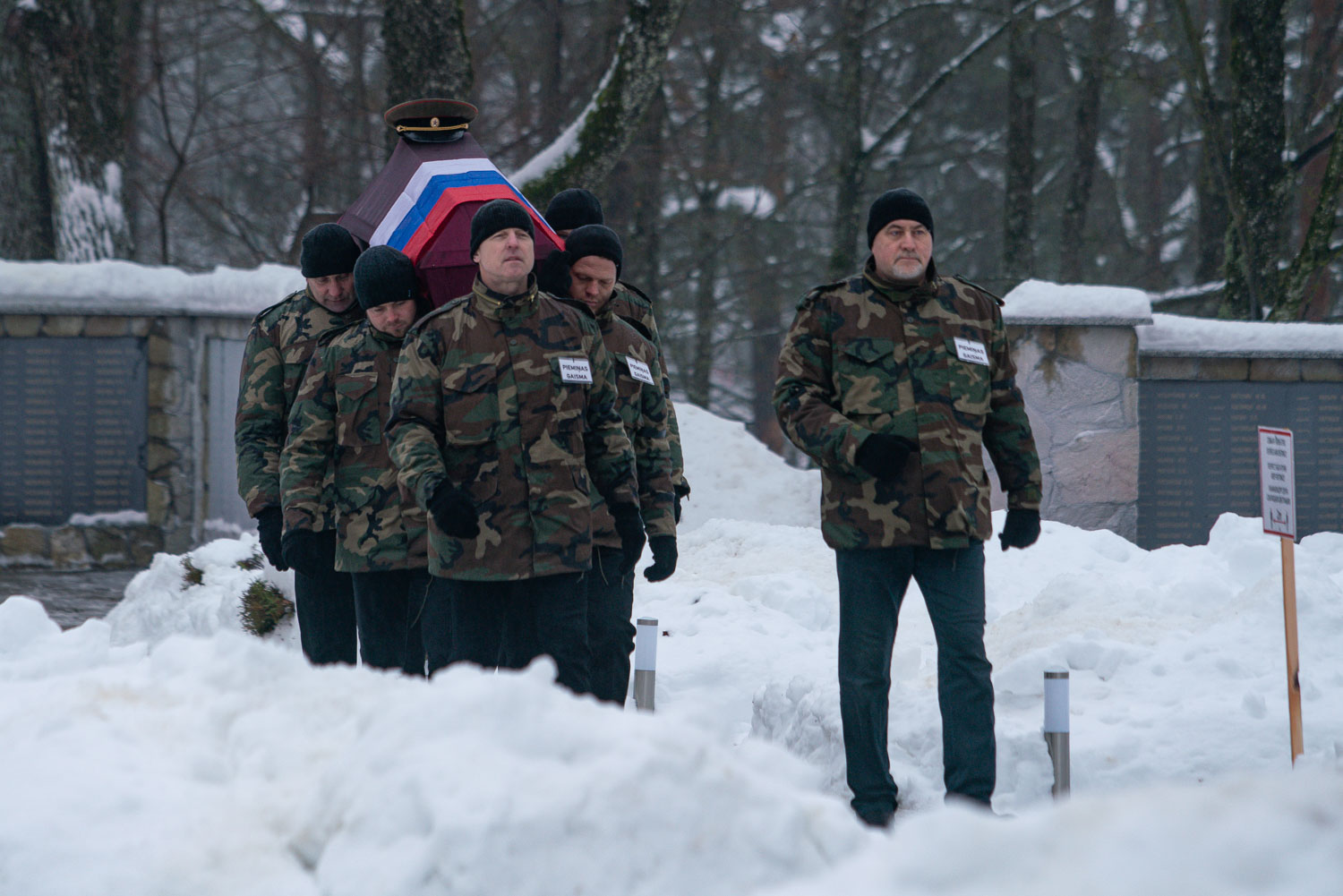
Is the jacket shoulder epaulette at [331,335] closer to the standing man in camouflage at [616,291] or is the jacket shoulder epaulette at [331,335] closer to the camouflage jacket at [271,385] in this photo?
the camouflage jacket at [271,385]

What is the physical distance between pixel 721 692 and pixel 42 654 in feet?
9.73

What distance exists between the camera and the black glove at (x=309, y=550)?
4.49 m

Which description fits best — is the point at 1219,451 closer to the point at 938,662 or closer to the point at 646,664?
the point at 646,664

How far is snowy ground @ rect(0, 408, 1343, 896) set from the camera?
5.56 feet

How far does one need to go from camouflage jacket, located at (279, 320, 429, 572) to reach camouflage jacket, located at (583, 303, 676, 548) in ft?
2.31

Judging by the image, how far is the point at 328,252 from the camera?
4.83 metres

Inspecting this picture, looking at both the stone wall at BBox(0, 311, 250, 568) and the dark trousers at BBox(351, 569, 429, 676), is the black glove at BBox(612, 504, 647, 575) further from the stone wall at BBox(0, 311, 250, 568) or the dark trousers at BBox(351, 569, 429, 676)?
the stone wall at BBox(0, 311, 250, 568)

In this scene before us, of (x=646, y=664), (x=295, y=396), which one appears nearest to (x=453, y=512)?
(x=295, y=396)

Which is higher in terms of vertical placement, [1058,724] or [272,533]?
[272,533]

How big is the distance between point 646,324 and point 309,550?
4.51 feet

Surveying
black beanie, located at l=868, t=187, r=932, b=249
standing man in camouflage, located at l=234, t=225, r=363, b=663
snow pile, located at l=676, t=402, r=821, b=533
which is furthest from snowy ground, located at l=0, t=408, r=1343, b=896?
snow pile, located at l=676, t=402, r=821, b=533

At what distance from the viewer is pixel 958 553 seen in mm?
3967

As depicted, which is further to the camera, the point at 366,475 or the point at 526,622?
the point at 366,475

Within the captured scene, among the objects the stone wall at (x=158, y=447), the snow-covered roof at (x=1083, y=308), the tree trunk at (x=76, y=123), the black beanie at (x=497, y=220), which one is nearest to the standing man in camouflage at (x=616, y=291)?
the black beanie at (x=497, y=220)
